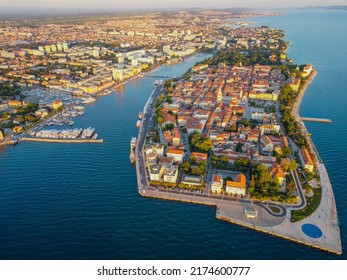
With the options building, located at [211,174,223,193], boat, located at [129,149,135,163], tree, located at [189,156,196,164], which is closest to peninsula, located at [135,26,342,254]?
building, located at [211,174,223,193]

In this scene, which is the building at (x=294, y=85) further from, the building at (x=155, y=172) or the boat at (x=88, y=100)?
the boat at (x=88, y=100)

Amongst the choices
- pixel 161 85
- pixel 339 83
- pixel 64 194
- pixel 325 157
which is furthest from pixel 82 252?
pixel 339 83

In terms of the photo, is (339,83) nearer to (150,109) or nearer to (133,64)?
(150,109)

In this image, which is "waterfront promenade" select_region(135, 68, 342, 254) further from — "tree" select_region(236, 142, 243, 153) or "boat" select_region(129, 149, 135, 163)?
"tree" select_region(236, 142, 243, 153)

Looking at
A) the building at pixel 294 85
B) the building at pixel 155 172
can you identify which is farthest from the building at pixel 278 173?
the building at pixel 294 85

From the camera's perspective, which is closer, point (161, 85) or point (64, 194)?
point (64, 194)

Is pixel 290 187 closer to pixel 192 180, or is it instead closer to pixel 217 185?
pixel 217 185

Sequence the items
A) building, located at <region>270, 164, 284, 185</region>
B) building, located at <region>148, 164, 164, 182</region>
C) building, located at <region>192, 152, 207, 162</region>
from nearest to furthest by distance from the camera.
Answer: building, located at <region>270, 164, 284, 185</region>
building, located at <region>148, 164, 164, 182</region>
building, located at <region>192, 152, 207, 162</region>
